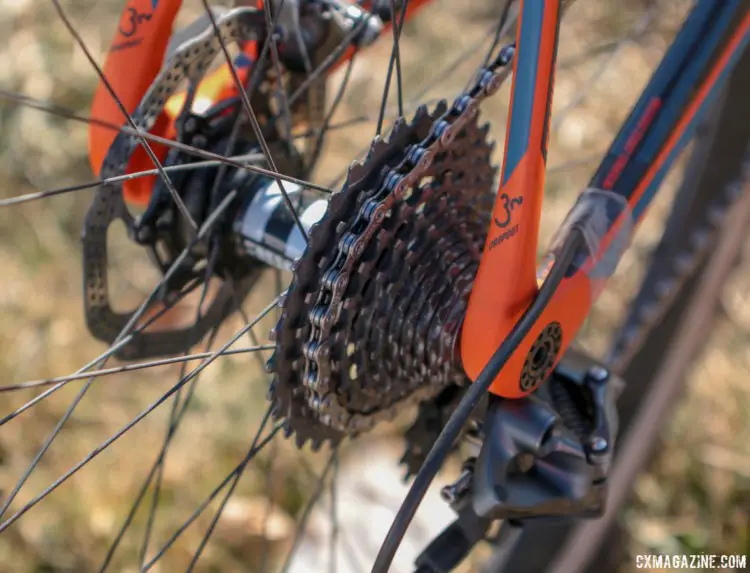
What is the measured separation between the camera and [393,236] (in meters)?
0.56

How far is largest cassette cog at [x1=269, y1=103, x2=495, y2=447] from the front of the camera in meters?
0.52

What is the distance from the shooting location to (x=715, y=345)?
146cm

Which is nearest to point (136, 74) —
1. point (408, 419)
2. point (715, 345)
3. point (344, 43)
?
point (344, 43)

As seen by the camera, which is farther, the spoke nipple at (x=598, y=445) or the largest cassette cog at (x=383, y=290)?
the spoke nipple at (x=598, y=445)

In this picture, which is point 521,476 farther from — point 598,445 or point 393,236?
point 393,236

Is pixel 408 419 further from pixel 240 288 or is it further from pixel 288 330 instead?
pixel 288 330

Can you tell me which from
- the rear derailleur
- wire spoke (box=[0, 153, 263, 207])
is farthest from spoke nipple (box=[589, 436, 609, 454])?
wire spoke (box=[0, 153, 263, 207])

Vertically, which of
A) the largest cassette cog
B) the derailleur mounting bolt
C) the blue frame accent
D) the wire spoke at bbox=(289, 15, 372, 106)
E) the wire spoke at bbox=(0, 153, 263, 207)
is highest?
the wire spoke at bbox=(289, 15, 372, 106)

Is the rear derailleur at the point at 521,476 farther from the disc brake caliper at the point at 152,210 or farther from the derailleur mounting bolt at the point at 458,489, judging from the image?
the disc brake caliper at the point at 152,210

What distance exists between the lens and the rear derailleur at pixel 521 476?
0.60 metres

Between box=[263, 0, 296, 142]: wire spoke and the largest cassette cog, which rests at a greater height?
box=[263, 0, 296, 142]: wire spoke

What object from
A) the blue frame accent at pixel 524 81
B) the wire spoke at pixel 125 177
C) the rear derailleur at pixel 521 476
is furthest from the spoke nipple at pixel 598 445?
the wire spoke at pixel 125 177

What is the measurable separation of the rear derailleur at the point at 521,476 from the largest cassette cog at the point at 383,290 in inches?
2.3

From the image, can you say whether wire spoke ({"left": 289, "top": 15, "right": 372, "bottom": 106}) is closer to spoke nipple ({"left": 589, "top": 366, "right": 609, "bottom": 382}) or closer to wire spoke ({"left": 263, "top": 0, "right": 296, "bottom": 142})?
wire spoke ({"left": 263, "top": 0, "right": 296, "bottom": 142})
